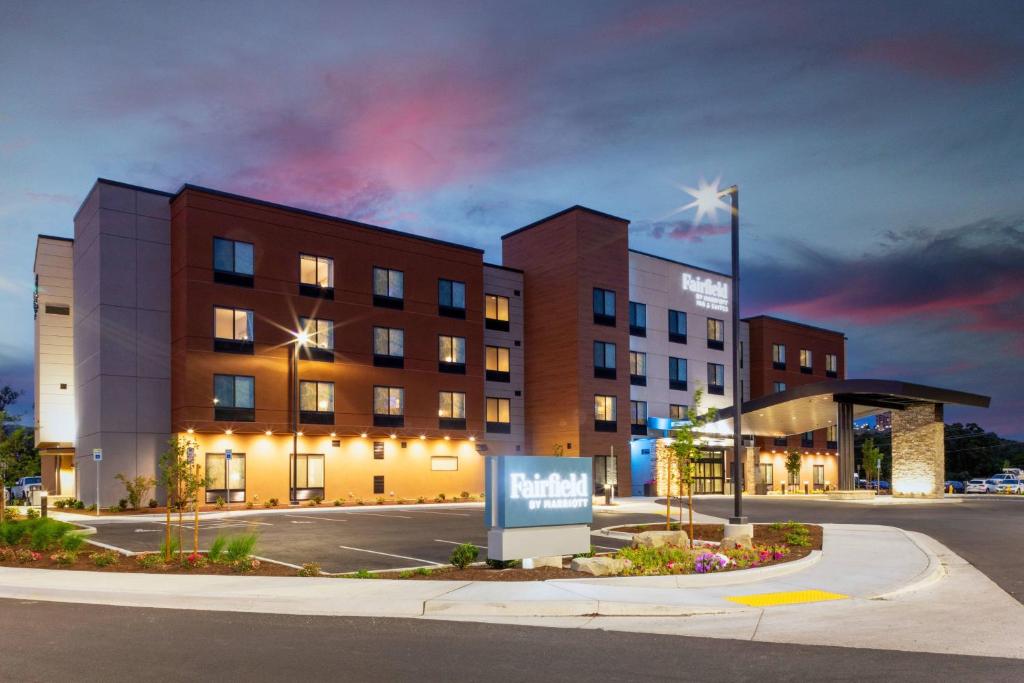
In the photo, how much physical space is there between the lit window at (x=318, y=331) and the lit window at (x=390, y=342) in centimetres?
298

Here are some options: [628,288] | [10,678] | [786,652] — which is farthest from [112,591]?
[628,288]

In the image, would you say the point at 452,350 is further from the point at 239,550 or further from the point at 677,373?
the point at 239,550

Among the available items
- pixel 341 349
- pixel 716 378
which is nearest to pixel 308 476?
pixel 341 349

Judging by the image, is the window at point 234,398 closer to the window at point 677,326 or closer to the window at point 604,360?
the window at point 604,360

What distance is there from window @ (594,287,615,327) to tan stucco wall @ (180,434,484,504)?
11.5m

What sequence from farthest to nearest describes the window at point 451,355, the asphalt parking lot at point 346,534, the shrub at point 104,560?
the window at point 451,355 < the asphalt parking lot at point 346,534 < the shrub at point 104,560

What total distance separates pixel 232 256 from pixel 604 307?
2355cm

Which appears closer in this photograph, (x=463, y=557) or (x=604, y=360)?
(x=463, y=557)

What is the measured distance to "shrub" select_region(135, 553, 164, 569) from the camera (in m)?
16.0

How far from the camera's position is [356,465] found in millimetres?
47469

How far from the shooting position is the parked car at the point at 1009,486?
6831cm

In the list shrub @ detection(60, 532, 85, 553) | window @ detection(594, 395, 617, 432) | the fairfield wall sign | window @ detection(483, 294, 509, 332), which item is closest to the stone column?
window @ detection(594, 395, 617, 432)

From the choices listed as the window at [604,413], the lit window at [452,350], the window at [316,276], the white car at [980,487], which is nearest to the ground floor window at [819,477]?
the white car at [980,487]

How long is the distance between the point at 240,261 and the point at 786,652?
1519 inches
